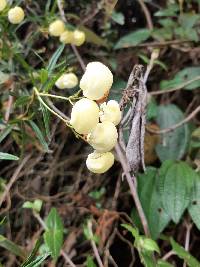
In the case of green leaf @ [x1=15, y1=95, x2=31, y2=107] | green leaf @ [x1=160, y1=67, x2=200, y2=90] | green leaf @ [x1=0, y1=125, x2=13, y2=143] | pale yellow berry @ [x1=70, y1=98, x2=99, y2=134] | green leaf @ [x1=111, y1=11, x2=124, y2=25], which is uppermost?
green leaf @ [x1=111, y1=11, x2=124, y2=25]

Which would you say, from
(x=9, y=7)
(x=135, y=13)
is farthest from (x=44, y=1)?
(x=9, y=7)

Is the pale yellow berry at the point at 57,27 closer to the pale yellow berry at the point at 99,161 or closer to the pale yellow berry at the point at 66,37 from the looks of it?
the pale yellow berry at the point at 66,37

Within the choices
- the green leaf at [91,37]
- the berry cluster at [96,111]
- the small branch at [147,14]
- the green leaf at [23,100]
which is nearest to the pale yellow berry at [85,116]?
the berry cluster at [96,111]

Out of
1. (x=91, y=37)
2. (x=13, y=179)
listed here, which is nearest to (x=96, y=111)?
(x=13, y=179)

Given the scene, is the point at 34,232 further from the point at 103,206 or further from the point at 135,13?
the point at 135,13

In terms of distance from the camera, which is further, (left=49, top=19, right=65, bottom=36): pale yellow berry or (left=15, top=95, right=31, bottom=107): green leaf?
(left=49, top=19, right=65, bottom=36): pale yellow berry

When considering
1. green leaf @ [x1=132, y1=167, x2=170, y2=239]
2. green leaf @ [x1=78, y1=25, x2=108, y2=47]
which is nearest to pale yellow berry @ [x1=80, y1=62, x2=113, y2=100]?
green leaf @ [x1=132, y1=167, x2=170, y2=239]

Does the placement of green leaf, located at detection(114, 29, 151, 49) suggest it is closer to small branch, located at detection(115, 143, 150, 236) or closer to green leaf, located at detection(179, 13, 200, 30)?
green leaf, located at detection(179, 13, 200, 30)
